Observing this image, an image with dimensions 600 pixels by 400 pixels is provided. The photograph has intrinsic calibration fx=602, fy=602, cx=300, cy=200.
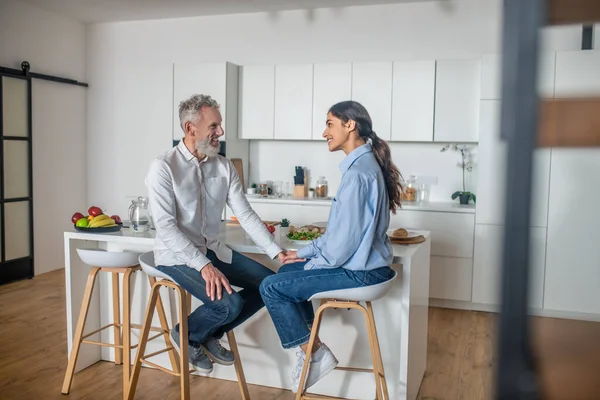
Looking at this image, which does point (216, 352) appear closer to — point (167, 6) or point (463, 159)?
point (463, 159)

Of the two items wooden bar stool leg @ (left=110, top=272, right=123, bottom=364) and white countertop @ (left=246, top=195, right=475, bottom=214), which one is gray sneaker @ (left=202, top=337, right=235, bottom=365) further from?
white countertop @ (left=246, top=195, right=475, bottom=214)

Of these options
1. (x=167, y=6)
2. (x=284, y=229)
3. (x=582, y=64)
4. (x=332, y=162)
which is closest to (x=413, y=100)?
(x=332, y=162)

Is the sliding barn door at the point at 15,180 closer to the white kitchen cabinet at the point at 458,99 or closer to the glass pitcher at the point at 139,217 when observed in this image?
the glass pitcher at the point at 139,217

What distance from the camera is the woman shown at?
2.55 metres

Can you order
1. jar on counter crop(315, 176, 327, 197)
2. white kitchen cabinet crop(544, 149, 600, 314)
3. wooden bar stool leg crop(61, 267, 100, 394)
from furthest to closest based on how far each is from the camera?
jar on counter crop(315, 176, 327, 197) → white kitchen cabinet crop(544, 149, 600, 314) → wooden bar stool leg crop(61, 267, 100, 394)

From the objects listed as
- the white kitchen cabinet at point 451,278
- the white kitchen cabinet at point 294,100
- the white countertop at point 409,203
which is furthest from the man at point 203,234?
the white kitchen cabinet at point 294,100

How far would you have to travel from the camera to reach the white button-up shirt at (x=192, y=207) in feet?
9.25

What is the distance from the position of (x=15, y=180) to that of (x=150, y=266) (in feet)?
11.9

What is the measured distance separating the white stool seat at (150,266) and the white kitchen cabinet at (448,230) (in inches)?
110

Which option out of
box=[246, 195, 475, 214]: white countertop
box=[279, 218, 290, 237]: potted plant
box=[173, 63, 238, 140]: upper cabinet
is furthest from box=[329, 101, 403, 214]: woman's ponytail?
box=[173, 63, 238, 140]: upper cabinet

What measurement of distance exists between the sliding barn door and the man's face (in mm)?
3435

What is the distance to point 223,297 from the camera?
2820 mm

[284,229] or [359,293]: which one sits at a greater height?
[284,229]

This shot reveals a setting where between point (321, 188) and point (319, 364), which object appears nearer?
point (319, 364)
